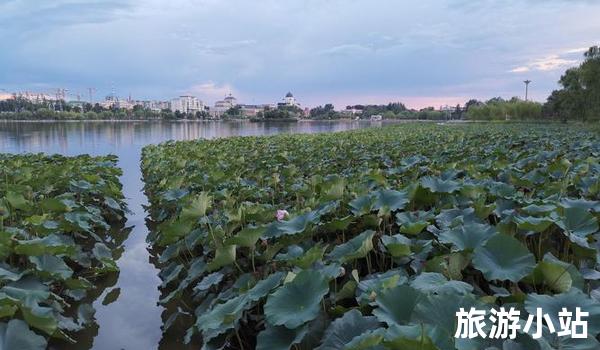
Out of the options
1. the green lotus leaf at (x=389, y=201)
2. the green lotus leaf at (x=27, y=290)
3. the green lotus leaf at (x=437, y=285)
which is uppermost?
the green lotus leaf at (x=389, y=201)

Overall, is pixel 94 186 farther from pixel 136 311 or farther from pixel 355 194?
pixel 355 194

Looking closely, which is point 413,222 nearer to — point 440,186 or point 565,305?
point 440,186

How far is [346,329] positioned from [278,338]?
269 millimetres

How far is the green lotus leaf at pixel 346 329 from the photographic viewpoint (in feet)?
5.05

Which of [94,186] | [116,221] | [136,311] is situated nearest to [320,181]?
[136,311]

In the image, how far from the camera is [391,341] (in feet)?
3.87

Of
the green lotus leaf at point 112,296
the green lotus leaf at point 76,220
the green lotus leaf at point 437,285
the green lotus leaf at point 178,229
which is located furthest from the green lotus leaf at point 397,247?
the green lotus leaf at point 76,220

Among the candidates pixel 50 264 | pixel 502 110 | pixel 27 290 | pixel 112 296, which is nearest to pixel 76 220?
pixel 112 296

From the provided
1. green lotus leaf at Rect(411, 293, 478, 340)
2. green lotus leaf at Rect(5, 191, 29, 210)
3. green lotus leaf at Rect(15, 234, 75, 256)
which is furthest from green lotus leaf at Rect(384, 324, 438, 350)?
green lotus leaf at Rect(5, 191, 29, 210)

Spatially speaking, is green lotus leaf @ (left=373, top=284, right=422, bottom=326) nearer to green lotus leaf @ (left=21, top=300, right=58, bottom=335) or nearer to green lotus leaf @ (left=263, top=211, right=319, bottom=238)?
green lotus leaf @ (left=263, top=211, right=319, bottom=238)

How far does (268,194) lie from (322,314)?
2733mm

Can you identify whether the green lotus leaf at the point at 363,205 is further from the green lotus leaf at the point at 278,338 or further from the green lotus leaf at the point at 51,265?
the green lotus leaf at the point at 51,265

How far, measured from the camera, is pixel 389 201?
109 inches

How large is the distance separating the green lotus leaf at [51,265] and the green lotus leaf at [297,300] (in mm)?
1630
